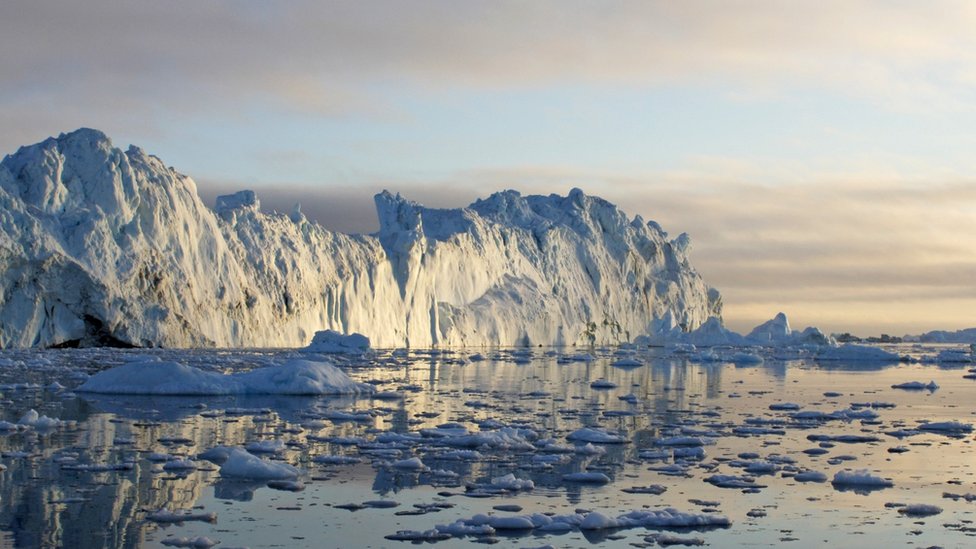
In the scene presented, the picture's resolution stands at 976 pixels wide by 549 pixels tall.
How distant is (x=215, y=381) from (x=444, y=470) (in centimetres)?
769

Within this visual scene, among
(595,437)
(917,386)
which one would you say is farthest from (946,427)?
(917,386)

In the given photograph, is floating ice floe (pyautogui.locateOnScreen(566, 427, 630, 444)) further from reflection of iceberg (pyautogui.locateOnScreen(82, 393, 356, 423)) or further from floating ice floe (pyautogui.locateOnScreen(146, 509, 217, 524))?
floating ice floe (pyautogui.locateOnScreen(146, 509, 217, 524))

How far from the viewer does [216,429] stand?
10.4m

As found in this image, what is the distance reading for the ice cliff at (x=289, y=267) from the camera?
105 ft

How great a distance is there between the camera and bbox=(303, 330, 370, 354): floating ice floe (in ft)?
117

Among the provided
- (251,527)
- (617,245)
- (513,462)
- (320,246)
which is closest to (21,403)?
(513,462)

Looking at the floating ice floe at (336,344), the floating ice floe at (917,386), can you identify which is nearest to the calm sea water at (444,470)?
the floating ice floe at (917,386)

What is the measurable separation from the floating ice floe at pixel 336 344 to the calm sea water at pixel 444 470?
64.5 ft

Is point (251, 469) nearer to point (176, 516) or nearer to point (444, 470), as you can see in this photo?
point (444, 470)

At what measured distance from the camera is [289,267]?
42.8 meters

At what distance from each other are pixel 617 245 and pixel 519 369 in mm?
41831

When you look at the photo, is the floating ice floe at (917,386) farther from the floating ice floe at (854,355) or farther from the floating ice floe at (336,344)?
the floating ice floe at (336,344)

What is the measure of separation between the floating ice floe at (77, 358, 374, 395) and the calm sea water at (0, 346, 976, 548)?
0.60 m

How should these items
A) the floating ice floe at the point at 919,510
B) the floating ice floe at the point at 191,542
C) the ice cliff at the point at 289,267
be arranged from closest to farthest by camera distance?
1. the floating ice floe at the point at 191,542
2. the floating ice floe at the point at 919,510
3. the ice cliff at the point at 289,267
